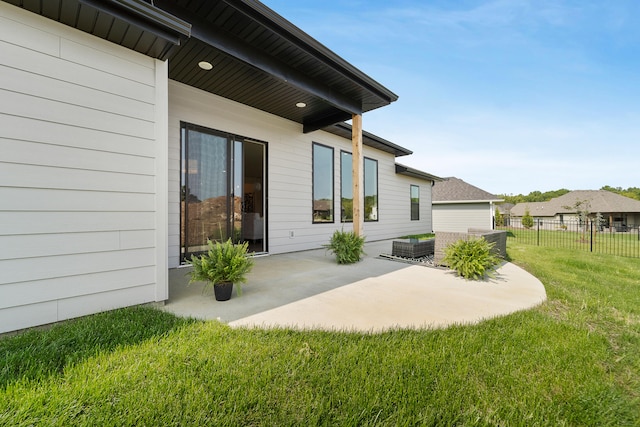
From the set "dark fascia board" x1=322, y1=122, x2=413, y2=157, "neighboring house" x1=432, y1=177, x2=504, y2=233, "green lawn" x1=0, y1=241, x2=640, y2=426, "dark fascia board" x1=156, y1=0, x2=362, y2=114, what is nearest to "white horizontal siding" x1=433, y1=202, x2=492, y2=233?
"neighboring house" x1=432, y1=177, x2=504, y2=233

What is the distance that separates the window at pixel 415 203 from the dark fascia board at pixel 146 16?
1022cm

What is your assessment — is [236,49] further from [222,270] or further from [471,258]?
[471,258]

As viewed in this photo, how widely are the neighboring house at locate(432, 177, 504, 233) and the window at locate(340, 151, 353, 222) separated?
24.3 ft

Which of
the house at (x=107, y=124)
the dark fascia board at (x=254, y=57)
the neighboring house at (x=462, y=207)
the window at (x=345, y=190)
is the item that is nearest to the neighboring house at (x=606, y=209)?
the neighboring house at (x=462, y=207)

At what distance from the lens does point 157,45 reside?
2.67m

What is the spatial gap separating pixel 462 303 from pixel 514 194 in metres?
67.5

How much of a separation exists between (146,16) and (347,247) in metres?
4.17

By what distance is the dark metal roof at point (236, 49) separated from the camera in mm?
2352

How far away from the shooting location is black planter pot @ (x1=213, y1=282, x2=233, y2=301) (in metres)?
2.94

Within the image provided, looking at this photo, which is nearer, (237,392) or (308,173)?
(237,392)

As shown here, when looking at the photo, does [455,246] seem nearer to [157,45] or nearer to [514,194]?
[157,45]

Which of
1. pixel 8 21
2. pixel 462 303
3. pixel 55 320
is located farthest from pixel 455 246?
pixel 8 21

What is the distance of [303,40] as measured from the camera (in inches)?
146

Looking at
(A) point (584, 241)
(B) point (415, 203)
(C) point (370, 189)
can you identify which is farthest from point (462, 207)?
(C) point (370, 189)
